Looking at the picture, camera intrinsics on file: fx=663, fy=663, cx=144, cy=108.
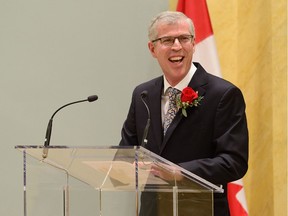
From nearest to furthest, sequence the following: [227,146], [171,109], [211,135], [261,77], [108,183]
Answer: [108,183] → [227,146] → [211,135] → [171,109] → [261,77]

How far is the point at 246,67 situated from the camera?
4324 millimetres

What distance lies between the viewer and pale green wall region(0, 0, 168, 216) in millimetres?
4523

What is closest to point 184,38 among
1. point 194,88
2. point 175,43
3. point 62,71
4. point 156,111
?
point 175,43

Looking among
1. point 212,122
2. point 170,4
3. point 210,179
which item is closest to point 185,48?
point 212,122

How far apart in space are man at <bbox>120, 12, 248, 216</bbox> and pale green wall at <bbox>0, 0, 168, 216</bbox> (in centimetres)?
131

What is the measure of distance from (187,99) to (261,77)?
4.37 feet

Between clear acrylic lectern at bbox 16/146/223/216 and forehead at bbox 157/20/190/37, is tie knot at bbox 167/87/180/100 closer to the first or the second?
forehead at bbox 157/20/190/37

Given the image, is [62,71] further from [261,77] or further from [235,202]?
[235,202]

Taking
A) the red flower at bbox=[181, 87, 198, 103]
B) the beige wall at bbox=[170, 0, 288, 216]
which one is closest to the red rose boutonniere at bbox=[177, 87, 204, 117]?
the red flower at bbox=[181, 87, 198, 103]

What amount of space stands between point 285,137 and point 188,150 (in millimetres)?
1154

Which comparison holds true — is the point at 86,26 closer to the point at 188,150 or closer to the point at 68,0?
the point at 68,0

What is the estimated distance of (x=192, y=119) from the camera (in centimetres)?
304

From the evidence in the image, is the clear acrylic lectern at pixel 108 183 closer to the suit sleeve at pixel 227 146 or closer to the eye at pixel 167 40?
the suit sleeve at pixel 227 146

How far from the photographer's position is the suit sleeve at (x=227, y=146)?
2.81 metres
